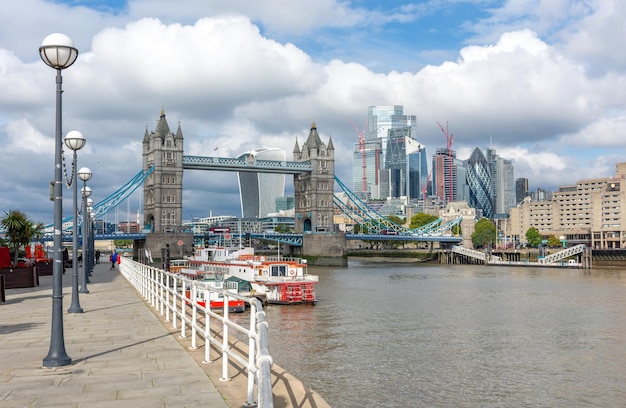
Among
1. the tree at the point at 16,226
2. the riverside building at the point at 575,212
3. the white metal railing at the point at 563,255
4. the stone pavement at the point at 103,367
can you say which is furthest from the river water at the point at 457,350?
the riverside building at the point at 575,212

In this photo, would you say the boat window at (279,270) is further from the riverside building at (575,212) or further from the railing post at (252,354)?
the riverside building at (575,212)

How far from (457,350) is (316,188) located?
93494mm

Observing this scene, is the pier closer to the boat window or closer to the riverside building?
the riverside building

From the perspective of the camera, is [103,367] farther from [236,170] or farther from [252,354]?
[236,170]

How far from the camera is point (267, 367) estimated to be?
14.6 feet

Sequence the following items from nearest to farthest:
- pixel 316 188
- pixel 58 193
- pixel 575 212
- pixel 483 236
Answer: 1. pixel 58 193
2. pixel 316 188
3. pixel 483 236
4. pixel 575 212

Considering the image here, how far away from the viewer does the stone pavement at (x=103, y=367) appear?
7.05 meters

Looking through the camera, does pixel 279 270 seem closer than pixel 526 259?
Yes

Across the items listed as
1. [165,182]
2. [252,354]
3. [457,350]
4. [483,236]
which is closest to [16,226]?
[457,350]

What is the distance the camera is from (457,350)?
2183 centimetres

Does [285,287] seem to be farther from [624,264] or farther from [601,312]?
[624,264]

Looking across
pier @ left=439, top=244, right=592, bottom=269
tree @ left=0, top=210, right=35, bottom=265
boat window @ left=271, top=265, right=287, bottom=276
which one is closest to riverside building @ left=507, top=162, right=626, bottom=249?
pier @ left=439, top=244, right=592, bottom=269

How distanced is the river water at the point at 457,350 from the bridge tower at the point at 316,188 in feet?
241

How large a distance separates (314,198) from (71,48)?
344 ft
